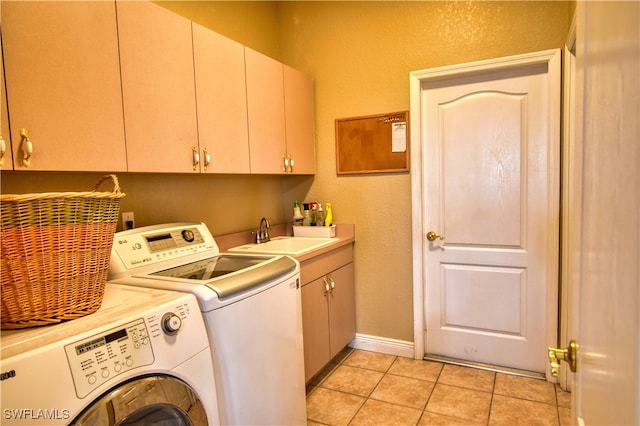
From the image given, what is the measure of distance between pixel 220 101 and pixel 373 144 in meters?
1.17

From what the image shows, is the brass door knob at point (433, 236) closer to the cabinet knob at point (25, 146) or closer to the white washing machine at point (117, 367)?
the white washing machine at point (117, 367)

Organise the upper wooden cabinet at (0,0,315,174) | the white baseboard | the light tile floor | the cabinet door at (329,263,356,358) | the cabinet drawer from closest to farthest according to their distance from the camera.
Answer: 1. the upper wooden cabinet at (0,0,315,174)
2. the light tile floor
3. the cabinet drawer
4. the cabinet door at (329,263,356,358)
5. the white baseboard

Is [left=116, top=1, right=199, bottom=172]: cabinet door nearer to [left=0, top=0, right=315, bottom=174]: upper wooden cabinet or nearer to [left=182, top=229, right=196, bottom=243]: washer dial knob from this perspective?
[left=0, top=0, right=315, bottom=174]: upper wooden cabinet

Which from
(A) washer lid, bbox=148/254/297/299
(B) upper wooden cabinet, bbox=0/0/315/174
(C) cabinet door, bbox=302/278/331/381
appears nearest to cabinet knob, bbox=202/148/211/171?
(B) upper wooden cabinet, bbox=0/0/315/174

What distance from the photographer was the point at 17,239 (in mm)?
901

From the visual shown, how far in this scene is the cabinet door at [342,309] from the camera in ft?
8.25

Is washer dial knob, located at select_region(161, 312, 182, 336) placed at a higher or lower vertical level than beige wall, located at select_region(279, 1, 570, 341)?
lower

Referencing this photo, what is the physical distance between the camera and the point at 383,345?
9.17ft

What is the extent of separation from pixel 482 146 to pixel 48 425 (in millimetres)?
2459

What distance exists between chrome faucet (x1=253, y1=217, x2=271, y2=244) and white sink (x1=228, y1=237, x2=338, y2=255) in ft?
0.14

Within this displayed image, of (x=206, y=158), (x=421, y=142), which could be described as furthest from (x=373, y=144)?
(x=206, y=158)

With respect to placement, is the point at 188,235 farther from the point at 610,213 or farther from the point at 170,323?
the point at 610,213

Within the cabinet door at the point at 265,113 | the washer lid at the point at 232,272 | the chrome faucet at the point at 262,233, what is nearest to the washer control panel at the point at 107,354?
the washer lid at the point at 232,272

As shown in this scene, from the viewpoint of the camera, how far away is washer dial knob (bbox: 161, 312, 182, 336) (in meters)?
1.11
